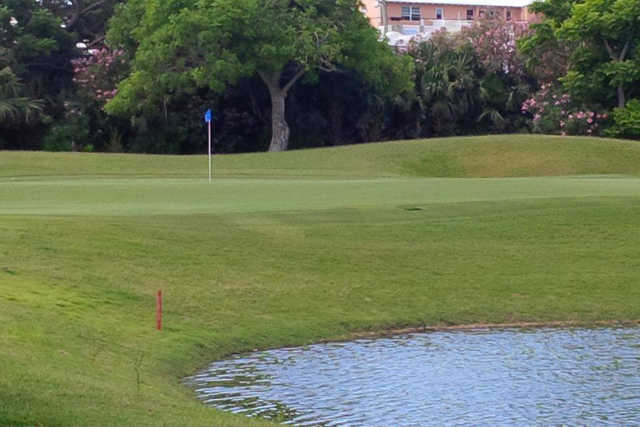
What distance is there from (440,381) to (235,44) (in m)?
42.1

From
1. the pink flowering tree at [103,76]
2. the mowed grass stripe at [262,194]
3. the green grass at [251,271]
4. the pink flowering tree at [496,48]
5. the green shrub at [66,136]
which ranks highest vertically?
the pink flowering tree at [496,48]

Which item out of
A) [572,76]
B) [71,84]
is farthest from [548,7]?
[71,84]

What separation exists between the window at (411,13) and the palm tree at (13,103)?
157 ft

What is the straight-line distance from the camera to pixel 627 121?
57812 millimetres

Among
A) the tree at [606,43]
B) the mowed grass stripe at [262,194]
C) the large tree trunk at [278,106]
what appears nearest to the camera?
the mowed grass stripe at [262,194]

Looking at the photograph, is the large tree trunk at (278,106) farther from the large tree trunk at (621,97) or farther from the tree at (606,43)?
the large tree trunk at (621,97)

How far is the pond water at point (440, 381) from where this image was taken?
12.6 metres

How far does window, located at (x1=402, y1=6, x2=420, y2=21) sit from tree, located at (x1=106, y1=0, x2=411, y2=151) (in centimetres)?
4284

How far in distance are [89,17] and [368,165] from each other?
2659 cm

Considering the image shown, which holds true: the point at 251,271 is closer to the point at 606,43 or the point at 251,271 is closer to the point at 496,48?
the point at 606,43

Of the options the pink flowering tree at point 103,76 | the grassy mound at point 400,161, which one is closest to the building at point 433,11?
the pink flowering tree at point 103,76

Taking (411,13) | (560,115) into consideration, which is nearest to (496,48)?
(560,115)

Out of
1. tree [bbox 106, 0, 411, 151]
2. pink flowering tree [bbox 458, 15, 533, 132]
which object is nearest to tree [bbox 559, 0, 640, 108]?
pink flowering tree [bbox 458, 15, 533, 132]

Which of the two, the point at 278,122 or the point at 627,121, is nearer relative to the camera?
the point at 627,121
